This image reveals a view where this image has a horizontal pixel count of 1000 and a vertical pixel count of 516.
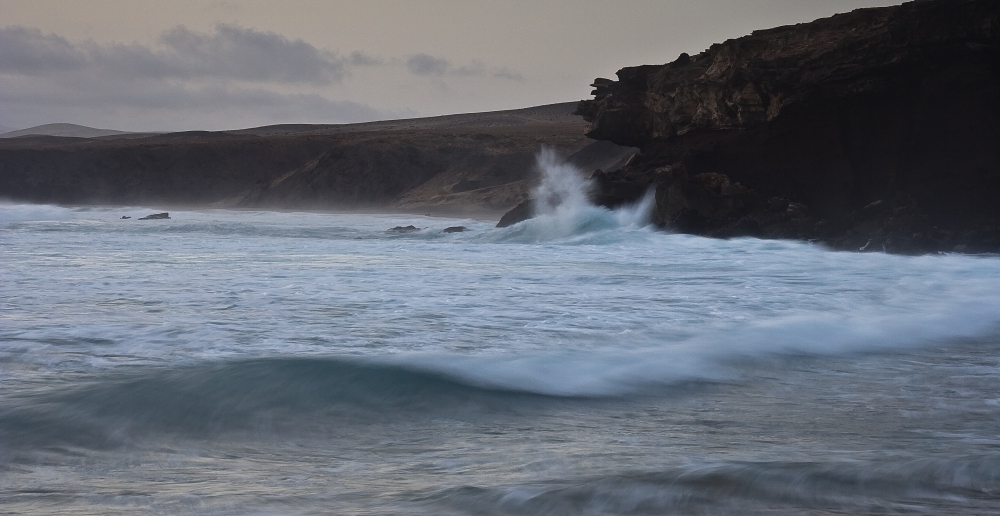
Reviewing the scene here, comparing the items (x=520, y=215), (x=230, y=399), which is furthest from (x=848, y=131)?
(x=230, y=399)

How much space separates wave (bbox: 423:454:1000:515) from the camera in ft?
12.7

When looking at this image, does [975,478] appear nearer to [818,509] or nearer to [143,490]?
[818,509]

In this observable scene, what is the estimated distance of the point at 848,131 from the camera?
66.8 feet

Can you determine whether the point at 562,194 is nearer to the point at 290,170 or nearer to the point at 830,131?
the point at 830,131

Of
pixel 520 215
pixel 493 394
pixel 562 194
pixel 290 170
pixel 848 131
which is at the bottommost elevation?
pixel 493 394

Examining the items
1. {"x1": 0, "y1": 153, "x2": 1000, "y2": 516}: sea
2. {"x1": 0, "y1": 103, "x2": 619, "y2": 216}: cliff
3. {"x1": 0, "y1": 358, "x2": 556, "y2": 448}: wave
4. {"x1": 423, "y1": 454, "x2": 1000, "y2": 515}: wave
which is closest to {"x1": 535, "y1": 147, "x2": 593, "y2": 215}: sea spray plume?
{"x1": 0, "y1": 153, "x2": 1000, "y2": 516}: sea

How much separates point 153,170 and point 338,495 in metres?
71.5

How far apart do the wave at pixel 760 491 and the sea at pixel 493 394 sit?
0.05 feet

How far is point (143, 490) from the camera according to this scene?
13.5 ft

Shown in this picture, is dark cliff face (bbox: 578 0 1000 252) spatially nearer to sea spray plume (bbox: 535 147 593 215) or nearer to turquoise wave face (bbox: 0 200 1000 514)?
sea spray plume (bbox: 535 147 593 215)

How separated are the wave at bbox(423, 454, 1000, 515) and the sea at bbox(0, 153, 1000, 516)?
0.02 metres

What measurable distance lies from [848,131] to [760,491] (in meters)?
18.0

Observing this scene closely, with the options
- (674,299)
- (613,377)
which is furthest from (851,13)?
(613,377)

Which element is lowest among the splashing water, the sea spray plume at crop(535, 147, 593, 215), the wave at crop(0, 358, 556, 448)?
the wave at crop(0, 358, 556, 448)
